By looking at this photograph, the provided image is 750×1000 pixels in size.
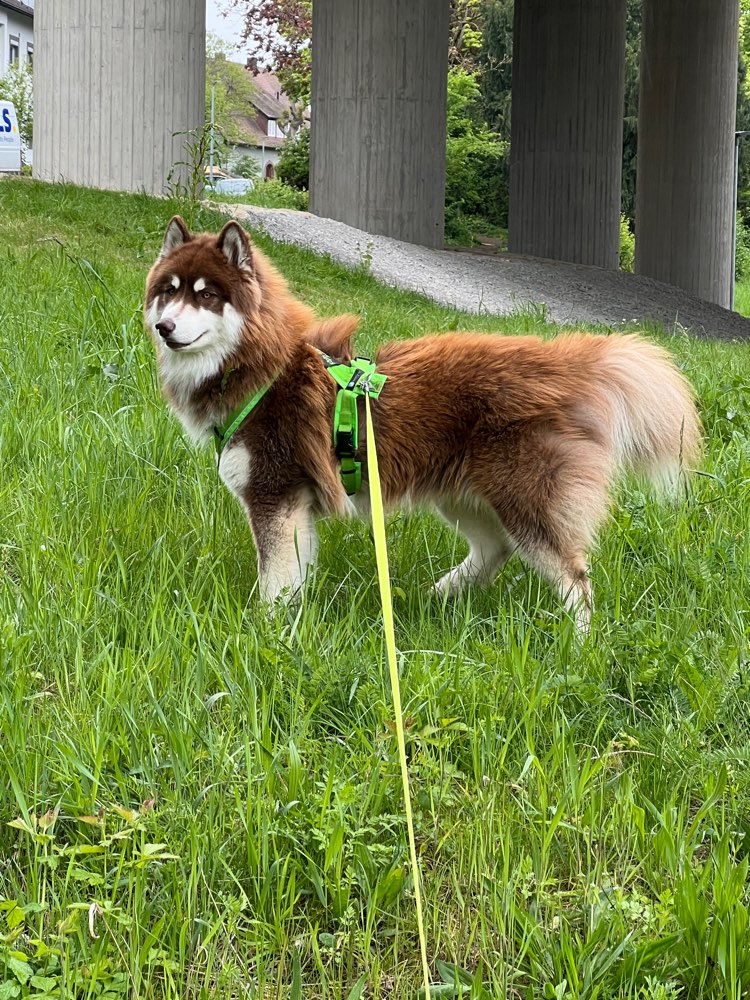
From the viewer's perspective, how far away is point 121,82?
1472 centimetres

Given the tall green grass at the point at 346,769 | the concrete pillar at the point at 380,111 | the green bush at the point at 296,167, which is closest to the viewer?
the tall green grass at the point at 346,769

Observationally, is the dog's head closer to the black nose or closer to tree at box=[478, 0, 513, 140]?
the black nose

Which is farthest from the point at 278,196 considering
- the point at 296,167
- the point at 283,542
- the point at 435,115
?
the point at 283,542

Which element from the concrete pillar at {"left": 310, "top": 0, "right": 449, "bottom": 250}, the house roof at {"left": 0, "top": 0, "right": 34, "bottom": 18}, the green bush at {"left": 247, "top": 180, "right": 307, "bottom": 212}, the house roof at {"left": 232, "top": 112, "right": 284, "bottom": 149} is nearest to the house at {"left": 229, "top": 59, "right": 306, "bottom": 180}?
the house roof at {"left": 232, "top": 112, "right": 284, "bottom": 149}

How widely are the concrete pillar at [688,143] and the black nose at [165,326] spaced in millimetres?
22265

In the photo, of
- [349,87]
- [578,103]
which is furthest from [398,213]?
[578,103]

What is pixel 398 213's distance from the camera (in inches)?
693

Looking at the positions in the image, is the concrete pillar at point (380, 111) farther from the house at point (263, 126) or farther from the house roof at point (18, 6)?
the house at point (263, 126)

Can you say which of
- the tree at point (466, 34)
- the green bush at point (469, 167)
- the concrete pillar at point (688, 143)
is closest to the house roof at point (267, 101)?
the tree at point (466, 34)

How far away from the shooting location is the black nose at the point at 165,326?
3838 mm

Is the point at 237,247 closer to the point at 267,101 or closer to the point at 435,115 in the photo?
the point at 435,115

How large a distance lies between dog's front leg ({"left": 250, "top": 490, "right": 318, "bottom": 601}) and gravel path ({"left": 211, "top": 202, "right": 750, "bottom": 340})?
378 inches

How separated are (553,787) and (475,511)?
68.0 inches

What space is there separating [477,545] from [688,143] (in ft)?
71.6
